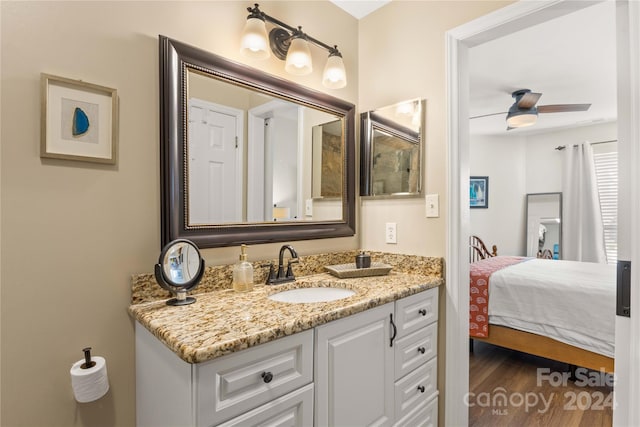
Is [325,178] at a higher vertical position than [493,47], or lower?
lower

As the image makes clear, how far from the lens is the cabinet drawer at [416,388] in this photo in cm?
138

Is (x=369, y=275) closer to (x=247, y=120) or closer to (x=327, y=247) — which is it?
(x=327, y=247)

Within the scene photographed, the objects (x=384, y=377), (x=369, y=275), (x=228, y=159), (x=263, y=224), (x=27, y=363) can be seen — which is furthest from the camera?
(x=369, y=275)

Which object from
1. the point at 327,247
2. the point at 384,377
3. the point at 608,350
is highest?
the point at 327,247

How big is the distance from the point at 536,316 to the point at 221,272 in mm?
2451

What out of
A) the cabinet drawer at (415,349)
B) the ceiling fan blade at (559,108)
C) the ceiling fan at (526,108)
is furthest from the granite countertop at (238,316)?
the ceiling fan blade at (559,108)

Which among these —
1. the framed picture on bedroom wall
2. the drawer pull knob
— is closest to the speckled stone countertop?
the drawer pull knob

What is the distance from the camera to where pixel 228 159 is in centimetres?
141

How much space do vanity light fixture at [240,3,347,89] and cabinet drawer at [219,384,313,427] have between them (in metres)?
1.35

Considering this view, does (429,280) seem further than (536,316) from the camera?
No

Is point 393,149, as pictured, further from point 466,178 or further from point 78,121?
point 78,121

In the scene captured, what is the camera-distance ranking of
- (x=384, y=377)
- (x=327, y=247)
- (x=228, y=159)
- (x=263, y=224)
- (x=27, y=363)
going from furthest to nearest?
(x=327, y=247), (x=263, y=224), (x=228, y=159), (x=384, y=377), (x=27, y=363)

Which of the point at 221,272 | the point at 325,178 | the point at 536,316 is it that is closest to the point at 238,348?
the point at 221,272

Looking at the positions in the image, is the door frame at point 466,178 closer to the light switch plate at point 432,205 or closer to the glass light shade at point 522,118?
the light switch plate at point 432,205
